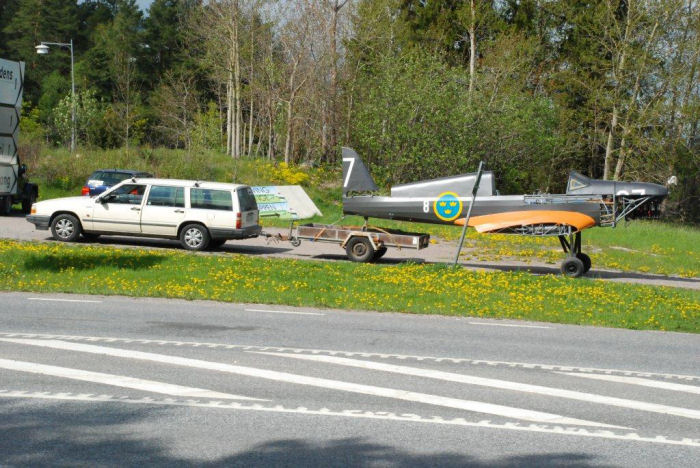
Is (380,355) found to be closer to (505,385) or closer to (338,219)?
(505,385)

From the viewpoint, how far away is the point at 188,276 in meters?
17.4

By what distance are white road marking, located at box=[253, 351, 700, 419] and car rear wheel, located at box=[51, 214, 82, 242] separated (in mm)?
14140

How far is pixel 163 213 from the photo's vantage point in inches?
888

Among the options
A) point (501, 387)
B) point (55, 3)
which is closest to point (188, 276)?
point (501, 387)

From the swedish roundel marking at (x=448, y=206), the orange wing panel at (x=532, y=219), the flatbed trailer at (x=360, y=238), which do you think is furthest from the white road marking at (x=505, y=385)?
the swedish roundel marking at (x=448, y=206)

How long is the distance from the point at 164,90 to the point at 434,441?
6533 centimetres

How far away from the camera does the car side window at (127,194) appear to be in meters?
22.8

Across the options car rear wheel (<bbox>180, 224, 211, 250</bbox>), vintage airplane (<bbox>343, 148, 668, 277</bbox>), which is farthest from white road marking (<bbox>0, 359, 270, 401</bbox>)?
car rear wheel (<bbox>180, 224, 211, 250</bbox>)

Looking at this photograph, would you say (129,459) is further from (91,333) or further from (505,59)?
(505,59)

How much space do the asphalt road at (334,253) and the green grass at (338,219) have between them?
1.05 meters

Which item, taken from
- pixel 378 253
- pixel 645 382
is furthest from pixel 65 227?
pixel 645 382

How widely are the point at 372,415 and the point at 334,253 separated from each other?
16.4 m

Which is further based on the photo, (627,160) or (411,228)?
(627,160)

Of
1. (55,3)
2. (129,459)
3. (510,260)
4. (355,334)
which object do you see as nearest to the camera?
(129,459)
